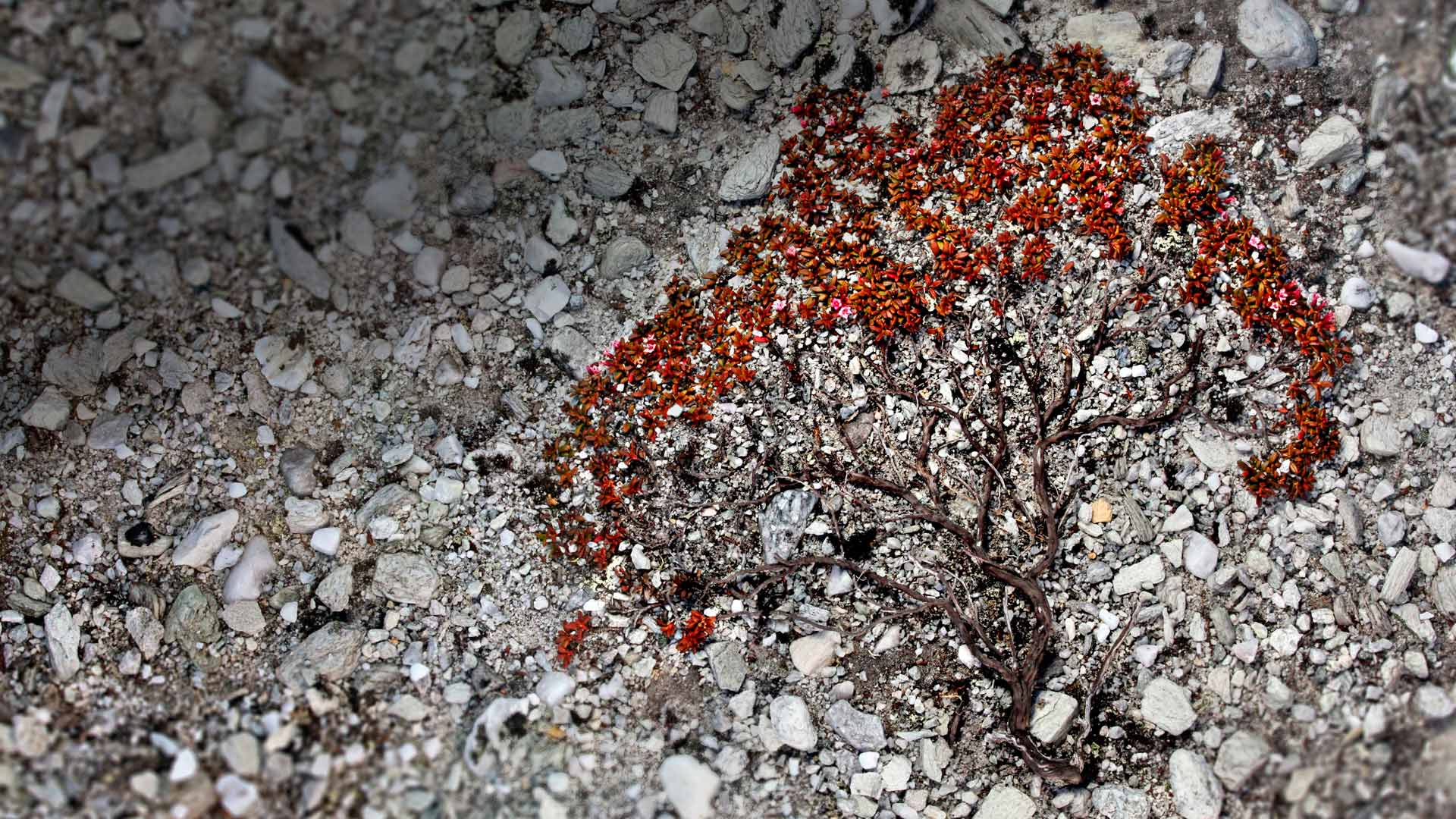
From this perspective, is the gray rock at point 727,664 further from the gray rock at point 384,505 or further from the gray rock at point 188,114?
the gray rock at point 188,114

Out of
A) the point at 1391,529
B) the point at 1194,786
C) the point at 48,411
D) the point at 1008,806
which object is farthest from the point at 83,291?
the point at 1391,529

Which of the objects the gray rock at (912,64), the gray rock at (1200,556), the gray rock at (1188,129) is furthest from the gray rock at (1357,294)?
the gray rock at (912,64)

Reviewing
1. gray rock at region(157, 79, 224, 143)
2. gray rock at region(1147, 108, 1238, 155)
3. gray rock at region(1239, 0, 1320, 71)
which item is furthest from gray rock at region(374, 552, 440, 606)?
gray rock at region(1239, 0, 1320, 71)

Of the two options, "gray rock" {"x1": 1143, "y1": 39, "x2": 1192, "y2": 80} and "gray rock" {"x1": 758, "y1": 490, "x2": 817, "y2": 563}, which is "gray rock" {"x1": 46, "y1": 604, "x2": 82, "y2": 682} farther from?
"gray rock" {"x1": 1143, "y1": 39, "x2": 1192, "y2": 80}

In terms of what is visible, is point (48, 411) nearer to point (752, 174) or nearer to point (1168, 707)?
point (752, 174)

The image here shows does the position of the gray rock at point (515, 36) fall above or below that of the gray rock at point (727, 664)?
above

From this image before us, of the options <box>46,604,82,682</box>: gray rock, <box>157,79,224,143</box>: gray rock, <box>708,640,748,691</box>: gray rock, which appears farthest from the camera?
<box>708,640,748,691</box>: gray rock
